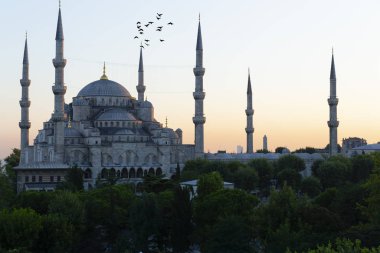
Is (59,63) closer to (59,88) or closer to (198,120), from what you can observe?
(59,88)

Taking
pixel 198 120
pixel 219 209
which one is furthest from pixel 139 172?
pixel 219 209

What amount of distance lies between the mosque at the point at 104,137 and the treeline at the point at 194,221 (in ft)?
75.8

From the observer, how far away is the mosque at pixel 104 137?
73.1 meters

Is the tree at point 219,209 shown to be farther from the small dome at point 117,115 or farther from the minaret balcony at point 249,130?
the minaret balcony at point 249,130

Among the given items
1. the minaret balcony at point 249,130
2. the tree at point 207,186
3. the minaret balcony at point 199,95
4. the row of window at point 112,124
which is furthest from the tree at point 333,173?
the row of window at point 112,124

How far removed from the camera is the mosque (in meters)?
73.1

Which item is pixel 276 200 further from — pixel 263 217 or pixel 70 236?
pixel 70 236

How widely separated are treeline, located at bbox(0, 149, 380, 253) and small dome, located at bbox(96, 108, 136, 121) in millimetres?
31452

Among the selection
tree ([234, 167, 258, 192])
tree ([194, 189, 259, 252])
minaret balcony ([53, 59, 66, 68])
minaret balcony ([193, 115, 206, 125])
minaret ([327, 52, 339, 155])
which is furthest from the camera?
minaret ([327, 52, 339, 155])

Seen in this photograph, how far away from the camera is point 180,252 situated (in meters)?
39.3

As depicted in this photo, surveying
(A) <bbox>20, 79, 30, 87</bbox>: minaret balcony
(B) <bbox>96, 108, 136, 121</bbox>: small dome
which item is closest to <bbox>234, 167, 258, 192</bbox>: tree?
(B) <bbox>96, 108, 136, 121</bbox>: small dome

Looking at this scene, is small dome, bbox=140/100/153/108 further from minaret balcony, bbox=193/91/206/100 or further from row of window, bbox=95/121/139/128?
minaret balcony, bbox=193/91/206/100

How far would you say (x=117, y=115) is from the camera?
81500 millimetres

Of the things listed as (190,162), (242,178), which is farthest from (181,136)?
(242,178)
